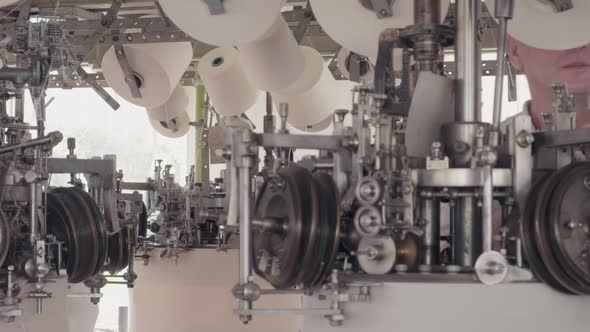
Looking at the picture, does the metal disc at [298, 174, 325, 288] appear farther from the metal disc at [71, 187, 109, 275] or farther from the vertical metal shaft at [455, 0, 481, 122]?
the metal disc at [71, 187, 109, 275]

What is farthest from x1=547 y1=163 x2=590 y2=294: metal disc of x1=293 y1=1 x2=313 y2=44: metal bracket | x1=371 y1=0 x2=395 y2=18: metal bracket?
x1=293 y1=1 x2=313 y2=44: metal bracket

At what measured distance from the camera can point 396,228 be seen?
72.2 inches

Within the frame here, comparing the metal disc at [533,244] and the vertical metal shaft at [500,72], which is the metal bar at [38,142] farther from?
the metal disc at [533,244]

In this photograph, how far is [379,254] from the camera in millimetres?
1859

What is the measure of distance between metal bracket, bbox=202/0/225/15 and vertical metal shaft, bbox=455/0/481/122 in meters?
0.84

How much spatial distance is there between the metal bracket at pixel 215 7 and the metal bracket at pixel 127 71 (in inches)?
66.1

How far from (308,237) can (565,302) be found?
49 centimetres

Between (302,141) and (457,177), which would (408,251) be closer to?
(457,177)

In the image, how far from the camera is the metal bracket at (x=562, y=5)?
7.14ft

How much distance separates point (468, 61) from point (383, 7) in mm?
630

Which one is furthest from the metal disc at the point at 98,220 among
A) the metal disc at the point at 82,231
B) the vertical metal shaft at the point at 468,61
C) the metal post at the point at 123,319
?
the metal post at the point at 123,319

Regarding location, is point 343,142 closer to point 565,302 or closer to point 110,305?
point 565,302

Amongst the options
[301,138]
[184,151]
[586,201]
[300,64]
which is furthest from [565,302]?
[184,151]

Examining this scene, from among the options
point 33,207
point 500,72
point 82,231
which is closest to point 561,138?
point 500,72
